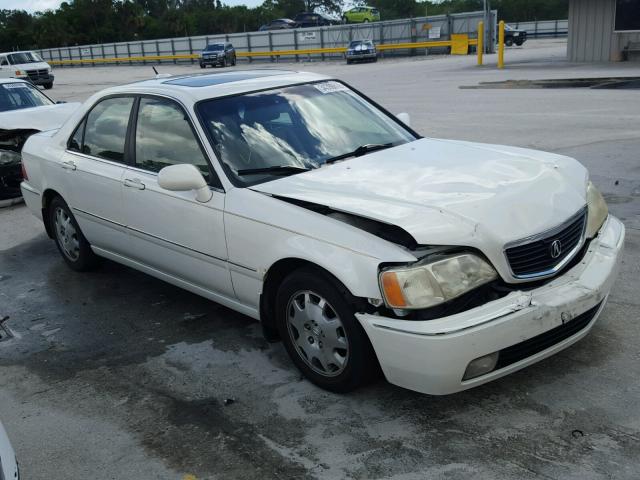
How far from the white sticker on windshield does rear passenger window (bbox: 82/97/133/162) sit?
1374mm

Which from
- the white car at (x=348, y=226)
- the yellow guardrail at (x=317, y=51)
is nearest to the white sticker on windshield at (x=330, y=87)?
the white car at (x=348, y=226)

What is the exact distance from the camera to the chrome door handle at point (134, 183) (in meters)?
4.84

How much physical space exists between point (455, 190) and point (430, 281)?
2.15ft

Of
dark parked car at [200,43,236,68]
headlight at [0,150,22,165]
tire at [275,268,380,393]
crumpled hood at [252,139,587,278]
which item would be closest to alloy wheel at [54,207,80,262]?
crumpled hood at [252,139,587,278]

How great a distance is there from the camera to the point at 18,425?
12.3 feet

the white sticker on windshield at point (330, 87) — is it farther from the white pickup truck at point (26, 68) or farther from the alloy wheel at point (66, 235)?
the white pickup truck at point (26, 68)

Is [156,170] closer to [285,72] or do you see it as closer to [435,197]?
[285,72]

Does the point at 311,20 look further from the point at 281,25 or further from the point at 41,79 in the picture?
the point at 41,79

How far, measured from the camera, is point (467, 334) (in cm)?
318

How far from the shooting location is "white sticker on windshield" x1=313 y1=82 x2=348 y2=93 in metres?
5.05

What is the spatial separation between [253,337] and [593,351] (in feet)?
6.76

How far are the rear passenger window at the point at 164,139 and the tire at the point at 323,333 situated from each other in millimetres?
1014

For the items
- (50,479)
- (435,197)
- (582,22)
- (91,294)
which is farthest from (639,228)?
(582,22)

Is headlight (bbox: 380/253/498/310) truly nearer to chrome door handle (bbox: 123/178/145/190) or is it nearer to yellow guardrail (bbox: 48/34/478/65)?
chrome door handle (bbox: 123/178/145/190)
